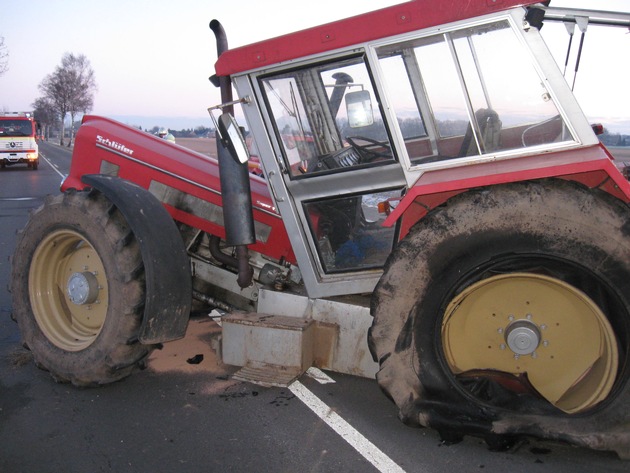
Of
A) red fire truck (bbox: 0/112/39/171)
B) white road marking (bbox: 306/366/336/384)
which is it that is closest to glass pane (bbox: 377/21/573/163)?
white road marking (bbox: 306/366/336/384)

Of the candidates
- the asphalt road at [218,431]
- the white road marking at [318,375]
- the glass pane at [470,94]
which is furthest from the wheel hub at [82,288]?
the glass pane at [470,94]

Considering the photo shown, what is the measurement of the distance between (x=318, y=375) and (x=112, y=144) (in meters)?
2.35

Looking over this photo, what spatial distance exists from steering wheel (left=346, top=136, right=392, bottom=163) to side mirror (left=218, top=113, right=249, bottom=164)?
620 millimetres

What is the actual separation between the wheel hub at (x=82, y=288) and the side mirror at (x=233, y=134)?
1.44 meters

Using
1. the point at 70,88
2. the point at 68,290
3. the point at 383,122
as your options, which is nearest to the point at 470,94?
the point at 383,122

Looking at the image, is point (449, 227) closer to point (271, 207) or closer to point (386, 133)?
point (386, 133)

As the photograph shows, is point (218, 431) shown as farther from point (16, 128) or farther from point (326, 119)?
point (16, 128)

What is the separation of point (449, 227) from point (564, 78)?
0.88 m

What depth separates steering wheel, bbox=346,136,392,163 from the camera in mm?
3315

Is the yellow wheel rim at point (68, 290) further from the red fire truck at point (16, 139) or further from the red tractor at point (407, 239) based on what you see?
the red fire truck at point (16, 139)

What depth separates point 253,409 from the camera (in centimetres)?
367

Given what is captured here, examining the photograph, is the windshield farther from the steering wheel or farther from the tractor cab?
the steering wheel

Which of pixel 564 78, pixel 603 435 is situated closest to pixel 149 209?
pixel 564 78

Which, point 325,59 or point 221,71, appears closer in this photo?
point 325,59
